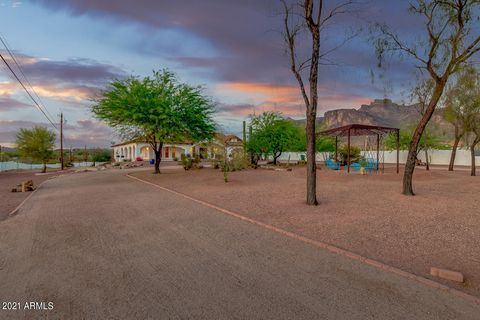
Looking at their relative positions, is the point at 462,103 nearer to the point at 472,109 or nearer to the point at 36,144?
the point at 472,109

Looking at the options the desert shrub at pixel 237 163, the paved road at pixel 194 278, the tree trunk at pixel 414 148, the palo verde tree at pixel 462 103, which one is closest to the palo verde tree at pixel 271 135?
the desert shrub at pixel 237 163

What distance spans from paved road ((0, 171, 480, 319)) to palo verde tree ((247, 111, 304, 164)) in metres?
24.9

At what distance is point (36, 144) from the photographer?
36.8 meters

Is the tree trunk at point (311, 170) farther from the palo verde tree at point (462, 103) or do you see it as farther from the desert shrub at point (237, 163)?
the palo verde tree at point (462, 103)

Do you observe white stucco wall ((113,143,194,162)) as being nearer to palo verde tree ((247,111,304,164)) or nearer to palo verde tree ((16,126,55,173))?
palo verde tree ((16,126,55,173))

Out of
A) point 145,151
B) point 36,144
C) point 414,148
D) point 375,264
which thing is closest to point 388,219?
point 375,264

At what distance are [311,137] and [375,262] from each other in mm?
5683

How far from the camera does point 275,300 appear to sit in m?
3.66

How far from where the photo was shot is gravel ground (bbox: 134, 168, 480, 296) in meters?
5.25

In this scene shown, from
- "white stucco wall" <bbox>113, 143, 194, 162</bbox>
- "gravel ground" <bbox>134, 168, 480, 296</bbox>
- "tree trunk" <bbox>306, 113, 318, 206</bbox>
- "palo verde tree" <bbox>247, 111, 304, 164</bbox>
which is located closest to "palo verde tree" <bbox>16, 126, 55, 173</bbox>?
"white stucco wall" <bbox>113, 143, 194, 162</bbox>

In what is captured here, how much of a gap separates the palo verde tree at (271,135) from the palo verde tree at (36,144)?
88.3 feet

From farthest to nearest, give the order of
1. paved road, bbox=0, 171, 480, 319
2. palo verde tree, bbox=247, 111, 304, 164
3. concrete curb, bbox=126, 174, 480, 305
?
palo verde tree, bbox=247, 111, 304, 164, concrete curb, bbox=126, 174, 480, 305, paved road, bbox=0, 171, 480, 319

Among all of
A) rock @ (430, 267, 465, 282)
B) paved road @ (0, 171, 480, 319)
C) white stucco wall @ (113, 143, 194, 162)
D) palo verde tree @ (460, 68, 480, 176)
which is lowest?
paved road @ (0, 171, 480, 319)

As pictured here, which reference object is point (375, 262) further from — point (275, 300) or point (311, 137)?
point (311, 137)
